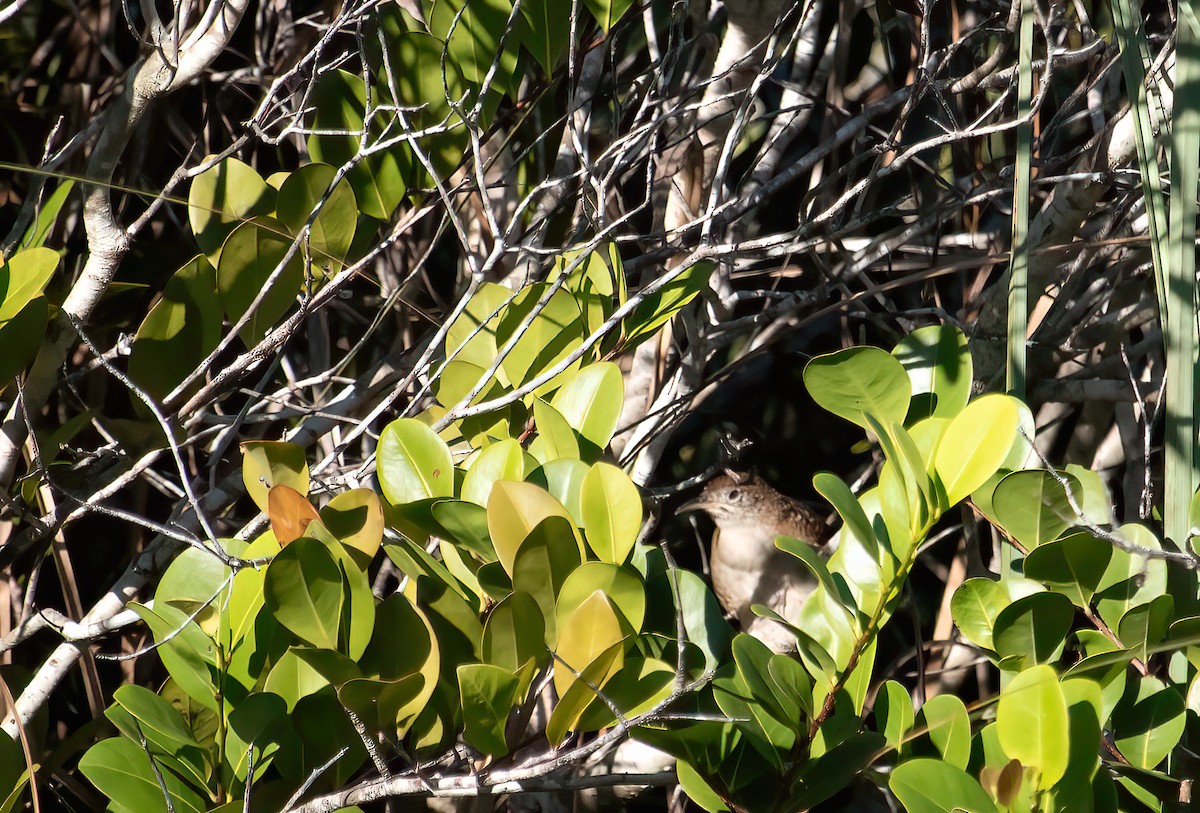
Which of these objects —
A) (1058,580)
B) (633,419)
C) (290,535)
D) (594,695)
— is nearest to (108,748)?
(290,535)

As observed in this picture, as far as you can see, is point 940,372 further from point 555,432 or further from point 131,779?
point 131,779

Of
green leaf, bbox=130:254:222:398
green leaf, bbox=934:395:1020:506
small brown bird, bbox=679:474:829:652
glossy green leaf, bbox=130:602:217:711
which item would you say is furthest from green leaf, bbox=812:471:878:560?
small brown bird, bbox=679:474:829:652

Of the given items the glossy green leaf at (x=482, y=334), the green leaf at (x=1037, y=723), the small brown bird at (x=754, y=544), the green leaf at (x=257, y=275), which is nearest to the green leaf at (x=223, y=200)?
the green leaf at (x=257, y=275)

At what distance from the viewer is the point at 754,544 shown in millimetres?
1992

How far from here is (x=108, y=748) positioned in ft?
2.80

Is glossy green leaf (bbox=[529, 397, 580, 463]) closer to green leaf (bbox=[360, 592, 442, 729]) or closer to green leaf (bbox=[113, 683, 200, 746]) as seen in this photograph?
green leaf (bbox=[360, 592, 442, 729])

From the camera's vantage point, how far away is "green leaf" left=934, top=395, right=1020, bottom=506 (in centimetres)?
78

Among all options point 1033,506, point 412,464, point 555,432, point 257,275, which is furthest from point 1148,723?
point 257,275

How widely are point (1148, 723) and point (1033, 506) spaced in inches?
8.0

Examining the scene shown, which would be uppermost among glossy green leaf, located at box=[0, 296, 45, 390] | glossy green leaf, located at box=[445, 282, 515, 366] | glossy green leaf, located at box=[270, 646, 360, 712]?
glossy green leaf, located at box=[0, 296, 45, 390]

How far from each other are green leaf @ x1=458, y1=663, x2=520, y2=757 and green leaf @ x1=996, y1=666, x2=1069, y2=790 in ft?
1.24

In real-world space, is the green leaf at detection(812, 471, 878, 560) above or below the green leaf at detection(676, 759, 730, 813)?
above

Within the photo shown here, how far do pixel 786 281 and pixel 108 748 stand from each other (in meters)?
1.68

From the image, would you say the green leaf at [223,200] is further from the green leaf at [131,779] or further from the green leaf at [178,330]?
the green leaf at [131,779]
